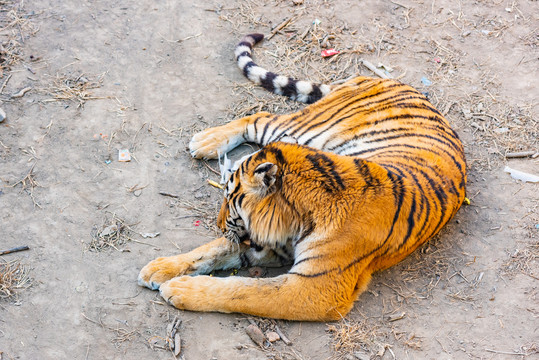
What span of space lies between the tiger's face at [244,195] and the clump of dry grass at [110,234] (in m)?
0.63

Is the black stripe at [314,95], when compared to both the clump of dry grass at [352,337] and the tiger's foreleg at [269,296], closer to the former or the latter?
the tiger's foreleg at [269,296]

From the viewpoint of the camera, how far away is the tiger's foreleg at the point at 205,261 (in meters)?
3.10

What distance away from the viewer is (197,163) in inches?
161

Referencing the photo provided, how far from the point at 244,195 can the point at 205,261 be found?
52 cm

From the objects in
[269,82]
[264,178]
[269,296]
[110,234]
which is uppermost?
[264,178]

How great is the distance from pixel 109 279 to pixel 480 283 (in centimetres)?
228

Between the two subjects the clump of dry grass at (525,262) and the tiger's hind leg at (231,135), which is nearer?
the clump of dry grass at (525,262)

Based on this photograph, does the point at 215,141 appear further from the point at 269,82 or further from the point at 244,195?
the point at 244,195

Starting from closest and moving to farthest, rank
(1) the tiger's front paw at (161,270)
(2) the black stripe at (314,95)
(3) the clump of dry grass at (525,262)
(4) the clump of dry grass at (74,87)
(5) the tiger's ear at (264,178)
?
(5) the tiger's ear at (264,178) → (1) the tiger's front paw at (161,270) → (3) the clump of dry grass at (525,262) → (4) the clump of dry grass at (74,87) → (2) the black stripe at (314,95)

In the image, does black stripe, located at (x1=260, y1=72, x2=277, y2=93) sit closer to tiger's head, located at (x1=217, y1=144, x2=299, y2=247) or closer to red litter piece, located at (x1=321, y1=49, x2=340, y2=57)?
red litter piece, located at (x1=321, y1=49, x2=340, y2=57)

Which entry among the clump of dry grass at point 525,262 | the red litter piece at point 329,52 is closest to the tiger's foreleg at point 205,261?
the clump of dry grass at point 525,262

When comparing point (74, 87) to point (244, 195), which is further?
point (74, 87)

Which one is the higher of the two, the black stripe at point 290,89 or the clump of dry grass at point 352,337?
the black stripe at point 290,89

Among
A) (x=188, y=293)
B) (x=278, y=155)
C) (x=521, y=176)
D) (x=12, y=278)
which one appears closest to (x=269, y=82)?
(x=278, y=155)
